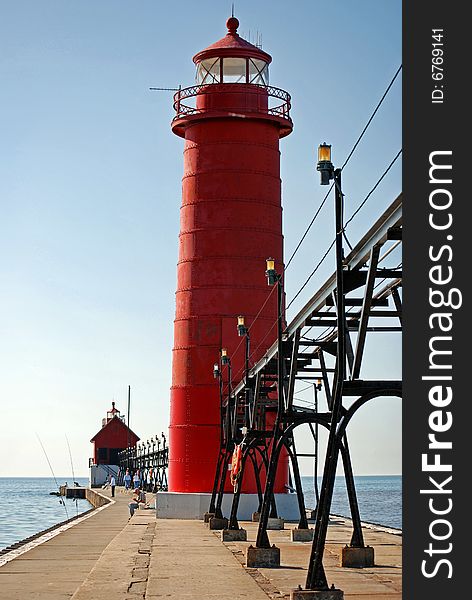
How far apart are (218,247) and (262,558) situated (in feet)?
49.5

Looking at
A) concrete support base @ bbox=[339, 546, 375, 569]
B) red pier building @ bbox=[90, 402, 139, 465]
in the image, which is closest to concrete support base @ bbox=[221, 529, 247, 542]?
concrete support base @ bbox=[339, 546, 375, 569]

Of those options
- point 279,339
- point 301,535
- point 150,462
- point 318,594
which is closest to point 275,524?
point 301,535

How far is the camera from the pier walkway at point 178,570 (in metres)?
14.8

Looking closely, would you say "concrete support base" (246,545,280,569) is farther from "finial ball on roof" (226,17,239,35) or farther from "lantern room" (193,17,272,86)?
"finial ball on roof" (226,17,239,35)

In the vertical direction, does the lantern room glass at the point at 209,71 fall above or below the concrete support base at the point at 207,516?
above

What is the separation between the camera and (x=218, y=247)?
31.6 meters

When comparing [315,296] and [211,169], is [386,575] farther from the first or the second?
[211,169]

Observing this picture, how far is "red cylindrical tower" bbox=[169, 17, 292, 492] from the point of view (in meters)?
31.6

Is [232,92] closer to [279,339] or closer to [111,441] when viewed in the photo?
[279,339]

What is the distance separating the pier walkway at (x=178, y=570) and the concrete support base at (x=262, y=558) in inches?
8.0

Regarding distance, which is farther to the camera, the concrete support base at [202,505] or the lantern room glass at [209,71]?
the lantern room glass at [209,71]

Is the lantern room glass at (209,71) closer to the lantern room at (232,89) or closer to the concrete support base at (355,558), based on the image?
the lantern room at (232,89)

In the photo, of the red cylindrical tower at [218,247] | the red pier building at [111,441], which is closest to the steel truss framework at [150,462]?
the red pier building at [111,441]

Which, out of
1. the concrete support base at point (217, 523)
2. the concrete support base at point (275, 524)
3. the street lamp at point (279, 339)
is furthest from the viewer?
the concrete support base at point (217, 523)
